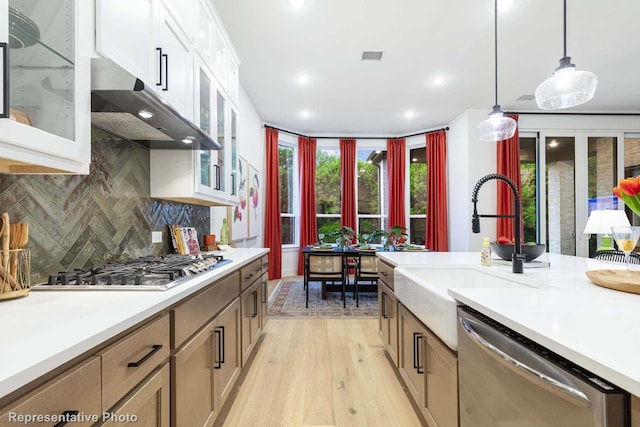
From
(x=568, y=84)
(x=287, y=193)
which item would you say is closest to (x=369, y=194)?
(x=287, y=193)

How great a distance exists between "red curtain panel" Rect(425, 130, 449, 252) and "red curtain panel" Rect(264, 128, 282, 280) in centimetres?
295

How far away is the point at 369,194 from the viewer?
635 cm

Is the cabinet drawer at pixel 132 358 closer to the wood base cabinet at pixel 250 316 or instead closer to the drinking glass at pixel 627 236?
the wood base cabinet at pixel 250 316

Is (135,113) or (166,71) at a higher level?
(166,71)

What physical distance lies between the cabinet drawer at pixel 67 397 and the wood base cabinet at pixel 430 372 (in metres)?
1.13

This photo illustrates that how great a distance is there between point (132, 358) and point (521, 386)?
1.04 meters

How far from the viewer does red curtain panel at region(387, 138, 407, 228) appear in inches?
240

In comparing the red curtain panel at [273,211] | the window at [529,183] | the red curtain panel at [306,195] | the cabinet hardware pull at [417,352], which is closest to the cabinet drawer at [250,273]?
the cabinet hardware pull at [417,352]

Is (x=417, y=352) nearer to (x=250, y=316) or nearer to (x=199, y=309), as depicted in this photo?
(x=199, y=309)

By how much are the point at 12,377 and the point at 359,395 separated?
1.87m

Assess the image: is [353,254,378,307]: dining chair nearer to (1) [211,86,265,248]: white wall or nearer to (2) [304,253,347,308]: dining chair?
(2) [304,253,347,308]: dining chair

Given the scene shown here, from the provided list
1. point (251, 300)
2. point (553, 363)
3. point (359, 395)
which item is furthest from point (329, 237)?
point (553, 363)

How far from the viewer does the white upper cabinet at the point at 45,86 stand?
81 cm

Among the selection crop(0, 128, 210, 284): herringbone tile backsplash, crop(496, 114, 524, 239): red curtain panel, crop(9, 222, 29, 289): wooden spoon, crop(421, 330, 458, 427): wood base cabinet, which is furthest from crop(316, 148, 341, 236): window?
crop(9, 222, 29, 289): wooden spoon
